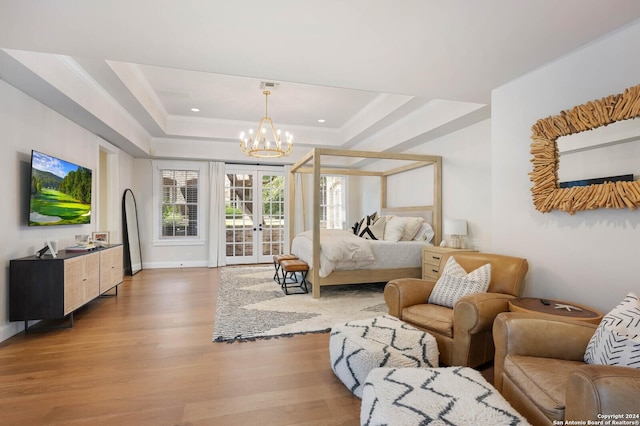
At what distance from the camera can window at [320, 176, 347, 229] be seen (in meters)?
7.75

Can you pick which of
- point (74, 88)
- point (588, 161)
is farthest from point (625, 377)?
point (74, 88)

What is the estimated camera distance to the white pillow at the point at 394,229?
5070mm

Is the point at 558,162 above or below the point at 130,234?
above

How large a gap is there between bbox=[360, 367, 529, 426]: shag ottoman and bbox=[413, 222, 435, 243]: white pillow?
346cm

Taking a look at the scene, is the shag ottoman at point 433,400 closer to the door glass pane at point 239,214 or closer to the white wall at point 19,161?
the white wall at point 19,161

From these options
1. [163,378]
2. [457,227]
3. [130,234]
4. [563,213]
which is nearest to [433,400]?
[163,378]

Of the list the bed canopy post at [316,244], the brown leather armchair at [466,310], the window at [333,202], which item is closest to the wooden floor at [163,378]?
the brown leather armchair at [466,310]

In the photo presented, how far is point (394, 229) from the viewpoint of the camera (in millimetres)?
5156

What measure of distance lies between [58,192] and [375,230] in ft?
14.2

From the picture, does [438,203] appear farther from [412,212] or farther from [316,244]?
[316,244]

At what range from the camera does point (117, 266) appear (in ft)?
15.0

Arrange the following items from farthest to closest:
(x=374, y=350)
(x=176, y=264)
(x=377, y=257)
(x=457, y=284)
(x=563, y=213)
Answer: (x=176, y=264) < (x=377, y=257) < (x=457, y=284) < (x=563, y=213) < (x=374, y=350)

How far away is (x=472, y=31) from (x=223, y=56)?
1795 mm

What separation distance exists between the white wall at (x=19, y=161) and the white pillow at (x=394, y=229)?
4.43 m
